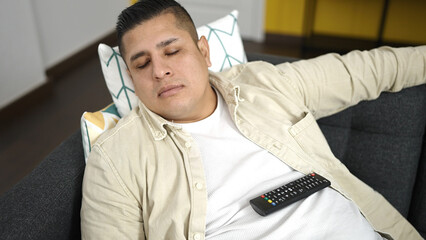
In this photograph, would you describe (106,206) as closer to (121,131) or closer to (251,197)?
(121,131)

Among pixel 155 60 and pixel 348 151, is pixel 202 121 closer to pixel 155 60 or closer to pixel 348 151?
pixel 155 60

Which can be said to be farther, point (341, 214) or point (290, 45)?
point (290, 45)

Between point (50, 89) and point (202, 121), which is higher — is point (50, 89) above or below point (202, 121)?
below

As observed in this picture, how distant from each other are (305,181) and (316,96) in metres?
0.34

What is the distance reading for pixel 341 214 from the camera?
106cm

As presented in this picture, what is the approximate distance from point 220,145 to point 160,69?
0.27m

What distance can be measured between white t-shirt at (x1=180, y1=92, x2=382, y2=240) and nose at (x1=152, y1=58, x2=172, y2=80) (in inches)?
6.8

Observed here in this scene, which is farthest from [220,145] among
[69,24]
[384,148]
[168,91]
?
[69,24]

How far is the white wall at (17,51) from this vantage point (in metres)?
2.54

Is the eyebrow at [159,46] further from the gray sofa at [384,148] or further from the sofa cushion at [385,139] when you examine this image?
the sofa cushion at [385,139]

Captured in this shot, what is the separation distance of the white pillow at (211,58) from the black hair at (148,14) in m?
0.10

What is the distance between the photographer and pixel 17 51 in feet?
8.70

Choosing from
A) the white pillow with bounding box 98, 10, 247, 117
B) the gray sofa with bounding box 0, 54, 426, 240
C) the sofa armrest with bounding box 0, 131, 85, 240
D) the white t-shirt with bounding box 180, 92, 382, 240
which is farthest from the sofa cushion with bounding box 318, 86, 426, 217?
the sofa armrest with bounding box 0, 131, 85, 240

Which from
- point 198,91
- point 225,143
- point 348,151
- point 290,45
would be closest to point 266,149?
point 225,143
